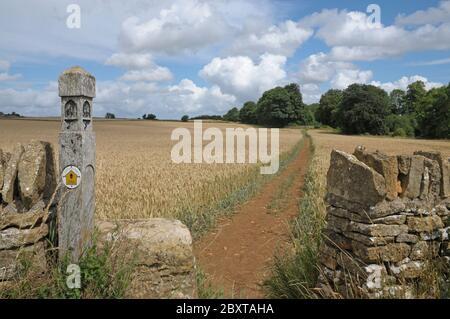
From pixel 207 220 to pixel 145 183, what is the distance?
14.3ft

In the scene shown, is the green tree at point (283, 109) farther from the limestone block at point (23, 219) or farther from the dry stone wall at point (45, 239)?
the limestone block at point (23, 219)

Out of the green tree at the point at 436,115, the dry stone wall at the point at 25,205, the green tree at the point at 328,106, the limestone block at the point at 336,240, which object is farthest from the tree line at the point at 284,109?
the dry stone wall at the point at 25,205

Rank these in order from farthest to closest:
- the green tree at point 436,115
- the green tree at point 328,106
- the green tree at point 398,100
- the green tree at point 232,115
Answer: the green tree at point 232,115 → the green tree at point 398,100 → the green tree at point 328,106 → the green tree at point 436,115

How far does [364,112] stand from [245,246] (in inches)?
2949

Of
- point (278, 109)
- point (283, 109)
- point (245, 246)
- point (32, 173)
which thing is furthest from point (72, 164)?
point (283, 109)

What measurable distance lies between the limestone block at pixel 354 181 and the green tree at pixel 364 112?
3002 inches

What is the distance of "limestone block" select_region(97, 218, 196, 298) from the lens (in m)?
4.30

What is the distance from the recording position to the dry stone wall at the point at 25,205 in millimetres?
4055

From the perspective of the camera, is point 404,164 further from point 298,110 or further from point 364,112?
point 298,110

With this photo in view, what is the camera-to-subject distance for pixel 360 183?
445cm

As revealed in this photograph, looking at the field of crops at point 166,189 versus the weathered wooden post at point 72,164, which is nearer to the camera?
the weathered wooden post at point 72,164

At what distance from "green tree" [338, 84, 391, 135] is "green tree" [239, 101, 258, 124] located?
4913 cm

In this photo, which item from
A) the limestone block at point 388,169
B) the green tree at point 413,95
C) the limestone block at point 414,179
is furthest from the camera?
the green tree at point 413,95
